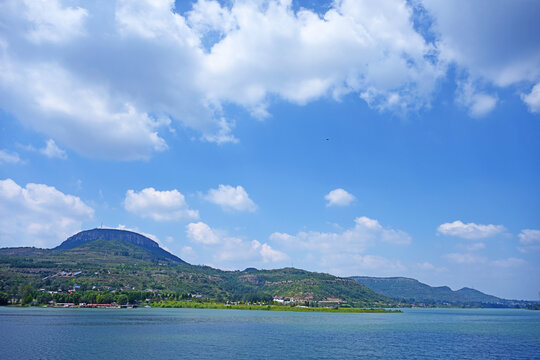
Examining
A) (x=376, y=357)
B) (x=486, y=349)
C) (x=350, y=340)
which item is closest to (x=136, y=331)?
(x=350, y=340)

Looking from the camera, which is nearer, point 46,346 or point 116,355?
point 116,355

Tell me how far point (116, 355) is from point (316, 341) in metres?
42.9

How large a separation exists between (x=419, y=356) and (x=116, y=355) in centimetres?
5138

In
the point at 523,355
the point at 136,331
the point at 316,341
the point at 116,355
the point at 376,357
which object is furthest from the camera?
the point at 136,331

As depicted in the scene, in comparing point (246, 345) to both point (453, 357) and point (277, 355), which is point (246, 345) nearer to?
point (277, 355)

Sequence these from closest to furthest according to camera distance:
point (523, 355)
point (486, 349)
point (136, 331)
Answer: point (523, 355) → point (486, 349) → point (136, 331)

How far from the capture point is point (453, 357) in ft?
233

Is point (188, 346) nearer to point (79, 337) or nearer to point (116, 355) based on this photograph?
point (116, 355)

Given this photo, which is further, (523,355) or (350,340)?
(350,340)

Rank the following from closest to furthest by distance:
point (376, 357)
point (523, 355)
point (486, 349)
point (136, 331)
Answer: point (376, 357)
point (523, 355)
point (486, 349)
point (136, 331)

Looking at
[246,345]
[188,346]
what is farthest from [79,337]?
[246,345]

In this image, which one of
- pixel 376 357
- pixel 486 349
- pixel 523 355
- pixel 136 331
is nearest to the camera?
pixel 376 357

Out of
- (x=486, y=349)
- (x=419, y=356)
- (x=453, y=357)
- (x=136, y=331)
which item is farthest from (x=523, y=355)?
(x=136, y=331)

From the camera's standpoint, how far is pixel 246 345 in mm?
78688
